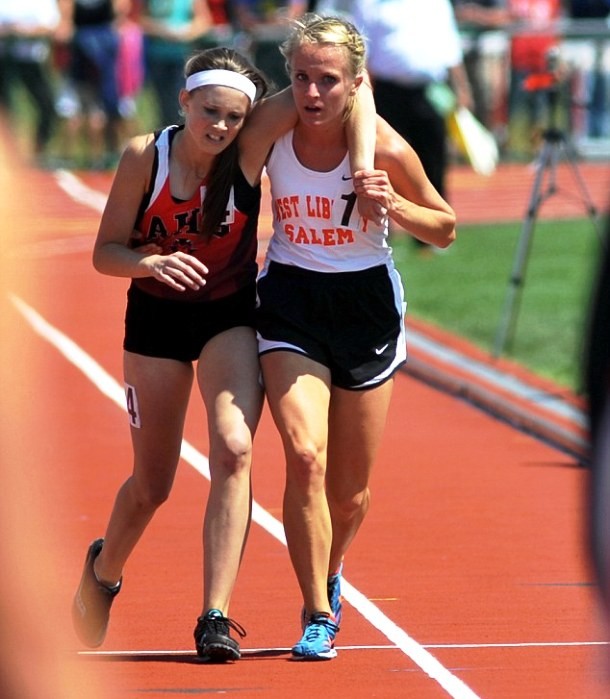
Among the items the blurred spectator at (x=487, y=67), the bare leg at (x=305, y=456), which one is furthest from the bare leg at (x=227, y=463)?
the blurred spectator at (x=487, y=67)

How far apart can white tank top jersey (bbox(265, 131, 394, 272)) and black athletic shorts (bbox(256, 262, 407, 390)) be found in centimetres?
4

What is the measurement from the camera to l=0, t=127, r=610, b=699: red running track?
3.29 m

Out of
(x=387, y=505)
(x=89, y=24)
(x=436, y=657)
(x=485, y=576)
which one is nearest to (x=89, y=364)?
(x=387, y=505)

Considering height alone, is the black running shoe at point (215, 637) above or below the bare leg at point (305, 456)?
below

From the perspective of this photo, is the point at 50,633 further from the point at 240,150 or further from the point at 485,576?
the point at 485,576

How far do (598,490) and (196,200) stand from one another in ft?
12.3

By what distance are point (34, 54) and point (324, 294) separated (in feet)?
62.3

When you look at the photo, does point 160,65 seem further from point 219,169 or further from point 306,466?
point 306,466

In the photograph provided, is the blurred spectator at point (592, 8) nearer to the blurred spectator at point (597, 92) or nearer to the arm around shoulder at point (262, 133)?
the blurred spectator at point (597, 92)

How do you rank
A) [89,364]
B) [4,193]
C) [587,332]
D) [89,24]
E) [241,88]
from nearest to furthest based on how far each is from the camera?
[587,332] → [4,193] → [241,88] → [89,364] → [89,24]

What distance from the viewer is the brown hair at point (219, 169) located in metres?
6.30

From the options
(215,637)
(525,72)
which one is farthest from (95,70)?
(215,637)

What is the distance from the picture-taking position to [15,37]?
2450 centimetres

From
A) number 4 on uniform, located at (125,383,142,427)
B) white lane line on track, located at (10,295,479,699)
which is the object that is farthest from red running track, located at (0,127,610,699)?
number 4 on uniform, located at (125,383,142,427)
